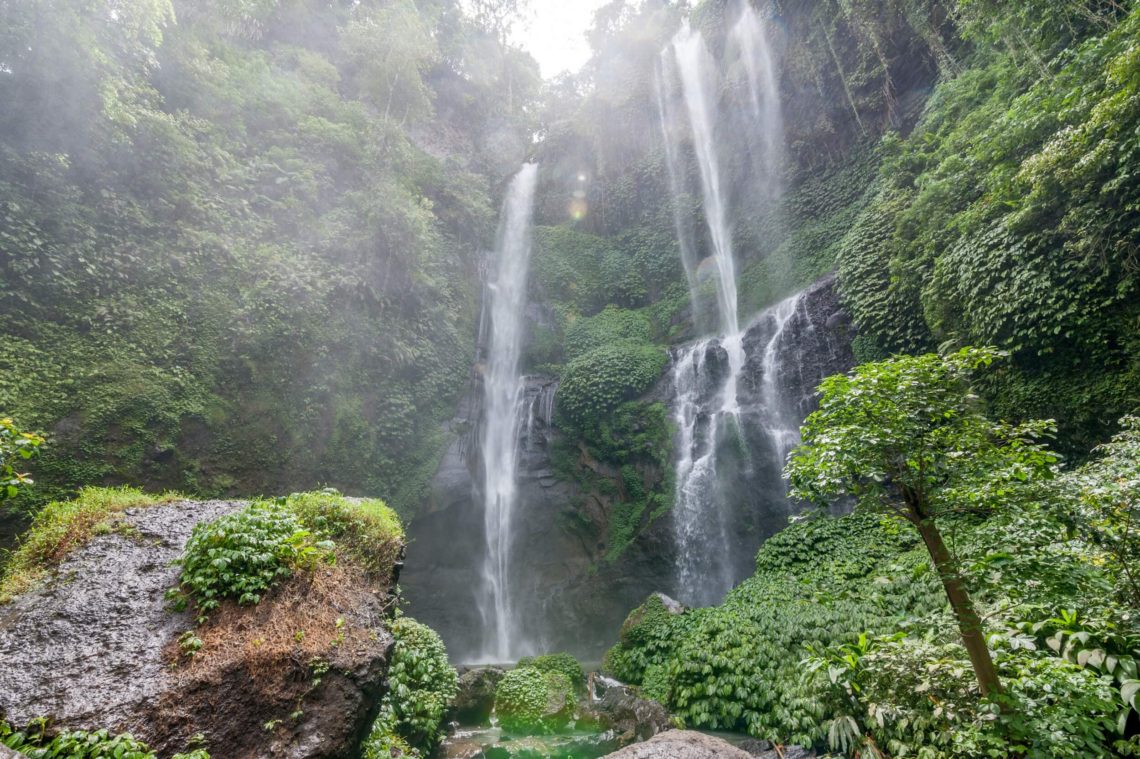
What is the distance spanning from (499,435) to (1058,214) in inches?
567

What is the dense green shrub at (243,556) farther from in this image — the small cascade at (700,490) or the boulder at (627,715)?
the small cascade at (700,490)

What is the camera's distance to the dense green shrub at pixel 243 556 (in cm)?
448

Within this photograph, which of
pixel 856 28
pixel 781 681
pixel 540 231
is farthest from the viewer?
pixel 540 231

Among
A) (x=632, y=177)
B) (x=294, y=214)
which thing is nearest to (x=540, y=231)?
(x=632, y=177)

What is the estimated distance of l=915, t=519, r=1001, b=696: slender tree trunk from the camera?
3221mm

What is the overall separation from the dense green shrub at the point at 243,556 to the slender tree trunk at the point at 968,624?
5242mm

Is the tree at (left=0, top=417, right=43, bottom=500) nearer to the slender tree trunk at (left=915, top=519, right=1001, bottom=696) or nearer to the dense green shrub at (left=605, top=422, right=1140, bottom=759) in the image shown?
the dense green shrub at (left=605, top=422, right=1140, bottom=759)

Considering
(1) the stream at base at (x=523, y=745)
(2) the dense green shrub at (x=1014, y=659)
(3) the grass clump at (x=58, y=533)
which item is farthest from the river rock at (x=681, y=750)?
(3) the grass clump at (x=58, y=533)

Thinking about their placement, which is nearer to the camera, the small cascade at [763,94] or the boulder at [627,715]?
the boulder at [627,715]

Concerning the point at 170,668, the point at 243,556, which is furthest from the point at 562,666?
the point at 170,668

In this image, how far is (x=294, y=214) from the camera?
46.1 ft

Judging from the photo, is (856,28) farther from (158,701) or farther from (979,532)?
(158,701)

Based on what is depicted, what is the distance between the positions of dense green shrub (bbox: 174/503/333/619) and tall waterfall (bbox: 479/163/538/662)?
1098 centimetres

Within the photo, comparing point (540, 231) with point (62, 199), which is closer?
point (62, 199)
